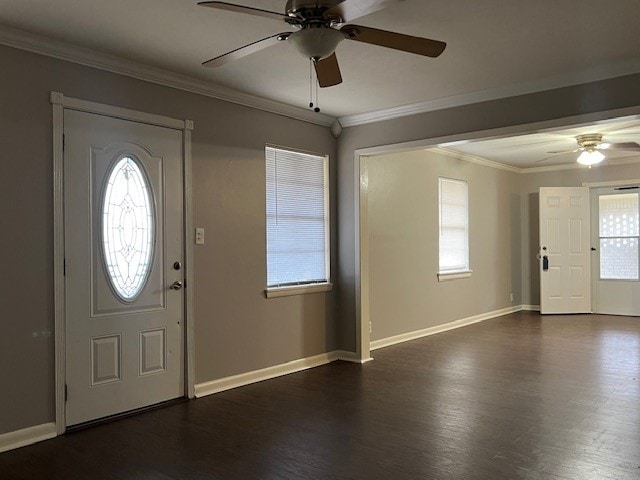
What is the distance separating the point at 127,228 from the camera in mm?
3797

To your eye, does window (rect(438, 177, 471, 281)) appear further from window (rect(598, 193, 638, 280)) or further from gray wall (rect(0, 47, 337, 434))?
window (rect(598, 193, 638, 280))

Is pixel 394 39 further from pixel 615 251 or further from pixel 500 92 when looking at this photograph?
pixel 615 251

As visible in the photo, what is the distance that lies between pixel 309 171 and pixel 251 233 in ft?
3.46

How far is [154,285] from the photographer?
395 centimetres

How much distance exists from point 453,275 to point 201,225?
4318mm

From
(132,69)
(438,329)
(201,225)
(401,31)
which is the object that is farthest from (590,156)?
(132,69)

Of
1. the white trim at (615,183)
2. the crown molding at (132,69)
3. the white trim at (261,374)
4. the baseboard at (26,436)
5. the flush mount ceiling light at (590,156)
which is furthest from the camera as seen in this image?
the white trim at (615,183)

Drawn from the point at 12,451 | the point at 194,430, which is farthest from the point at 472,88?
the point at 12,451

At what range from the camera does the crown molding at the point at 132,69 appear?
324 centimetres

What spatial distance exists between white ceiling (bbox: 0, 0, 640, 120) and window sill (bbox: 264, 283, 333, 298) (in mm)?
1779

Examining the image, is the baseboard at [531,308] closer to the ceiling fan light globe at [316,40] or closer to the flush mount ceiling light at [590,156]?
the flush mount ceiling light at [590,156]

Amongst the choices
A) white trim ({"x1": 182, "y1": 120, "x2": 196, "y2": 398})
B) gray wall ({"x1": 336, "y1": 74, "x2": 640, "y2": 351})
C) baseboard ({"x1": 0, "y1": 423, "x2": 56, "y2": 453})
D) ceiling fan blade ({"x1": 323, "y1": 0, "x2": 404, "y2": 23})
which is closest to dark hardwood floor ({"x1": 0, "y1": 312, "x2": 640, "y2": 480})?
baseboard ({"x1": 0, "y1": 423, "x2": 56, "y2": 453})

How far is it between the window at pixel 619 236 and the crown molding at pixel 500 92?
17.3 ft

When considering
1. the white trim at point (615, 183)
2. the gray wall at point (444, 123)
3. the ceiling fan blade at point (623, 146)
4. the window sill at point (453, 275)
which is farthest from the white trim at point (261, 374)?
the white trim at point (615, 183)
